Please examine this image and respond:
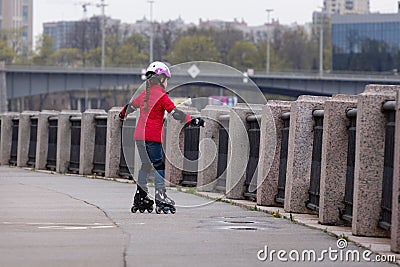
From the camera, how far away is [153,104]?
508 inches

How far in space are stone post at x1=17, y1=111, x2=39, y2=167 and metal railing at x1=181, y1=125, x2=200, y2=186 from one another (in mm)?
8026

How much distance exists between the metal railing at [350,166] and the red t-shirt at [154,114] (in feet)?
7.53

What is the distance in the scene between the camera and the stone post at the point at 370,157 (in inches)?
410

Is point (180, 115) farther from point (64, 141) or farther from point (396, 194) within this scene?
point (64, 141)

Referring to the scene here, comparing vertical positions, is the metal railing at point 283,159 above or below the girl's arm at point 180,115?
below

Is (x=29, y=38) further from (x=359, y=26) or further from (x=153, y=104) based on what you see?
(x=153, y=104)

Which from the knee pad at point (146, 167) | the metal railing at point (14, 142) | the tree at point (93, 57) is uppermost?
the tree at point (93, 57)

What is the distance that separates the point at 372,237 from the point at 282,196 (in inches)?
135

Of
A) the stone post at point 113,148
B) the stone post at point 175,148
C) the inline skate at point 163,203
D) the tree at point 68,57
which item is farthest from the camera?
the tree at point 68,57

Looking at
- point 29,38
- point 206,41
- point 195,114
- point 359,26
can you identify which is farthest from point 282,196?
point 29,38

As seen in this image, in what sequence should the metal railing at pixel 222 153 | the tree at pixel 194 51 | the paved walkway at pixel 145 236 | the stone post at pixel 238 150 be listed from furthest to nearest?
the tree at pixel 194 51 < the metal railing at pixel 222 153 < the stone post at pixel 238 150 < the paved walkway at pixel 145 236

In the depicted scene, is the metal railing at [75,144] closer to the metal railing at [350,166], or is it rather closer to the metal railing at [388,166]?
the metal railing at [350,166]

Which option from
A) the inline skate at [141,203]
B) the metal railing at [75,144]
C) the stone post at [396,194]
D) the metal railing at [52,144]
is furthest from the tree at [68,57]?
the stone post at [396,194]

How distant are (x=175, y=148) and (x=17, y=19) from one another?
158 meters
